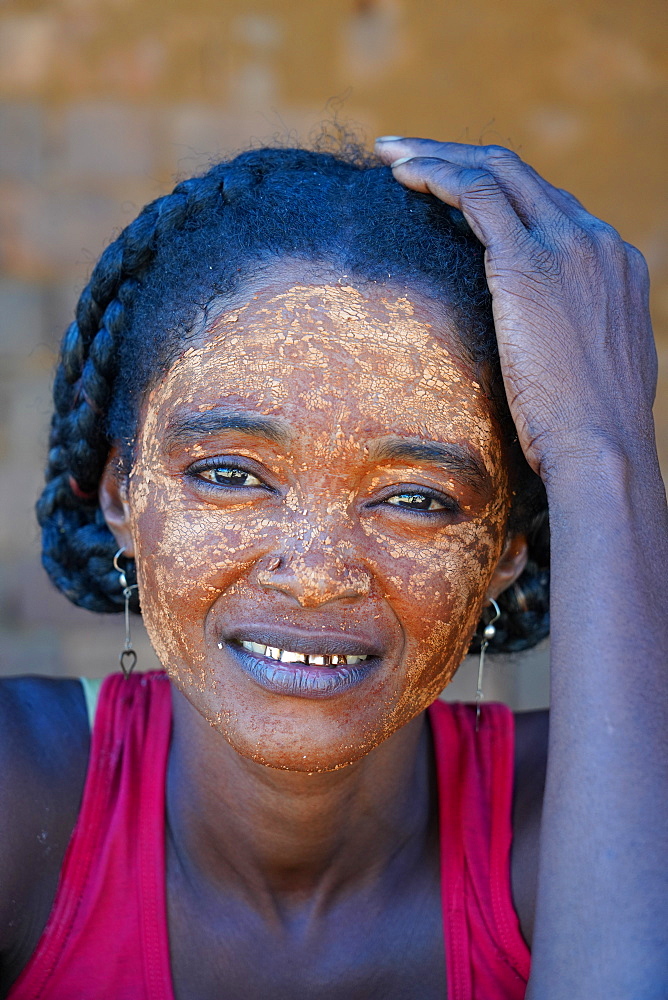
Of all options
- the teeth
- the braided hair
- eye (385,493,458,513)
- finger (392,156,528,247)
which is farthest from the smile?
finger (392,156,528,247)

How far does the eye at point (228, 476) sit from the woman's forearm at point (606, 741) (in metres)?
0.50

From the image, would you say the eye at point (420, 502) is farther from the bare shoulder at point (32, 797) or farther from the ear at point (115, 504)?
the bare shoulder at point (32, 797)

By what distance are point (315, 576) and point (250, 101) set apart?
2.47 metres

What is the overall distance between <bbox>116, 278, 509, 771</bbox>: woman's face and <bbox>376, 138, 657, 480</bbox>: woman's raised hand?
0.11 m

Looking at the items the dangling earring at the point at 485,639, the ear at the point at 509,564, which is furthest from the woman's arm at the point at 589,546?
the dangling earring at the point at 485,639

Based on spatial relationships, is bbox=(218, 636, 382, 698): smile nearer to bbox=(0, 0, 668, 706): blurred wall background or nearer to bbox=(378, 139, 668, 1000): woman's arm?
bbox=(378, 139, 668, 1000): woman's arm

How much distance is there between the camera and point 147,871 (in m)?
2.17

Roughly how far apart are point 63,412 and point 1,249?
1.70m

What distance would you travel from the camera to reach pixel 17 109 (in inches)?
149

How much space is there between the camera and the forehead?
1.88 metres

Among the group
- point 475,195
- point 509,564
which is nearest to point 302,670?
point 509,564

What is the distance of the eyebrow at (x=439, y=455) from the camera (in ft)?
6.20

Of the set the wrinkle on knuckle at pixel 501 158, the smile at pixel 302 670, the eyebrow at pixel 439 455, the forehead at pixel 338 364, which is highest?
the wrinkle on knuckle at pixel 501 158

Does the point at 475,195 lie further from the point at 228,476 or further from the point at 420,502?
the point at 228,476
